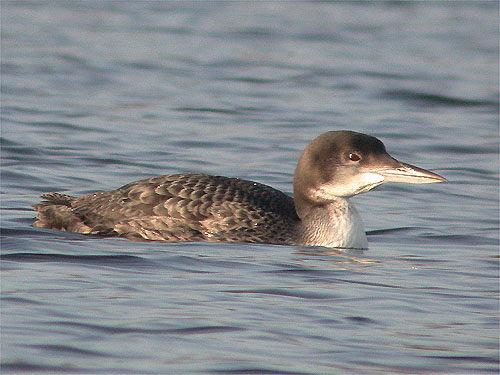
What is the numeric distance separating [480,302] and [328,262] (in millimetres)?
1345

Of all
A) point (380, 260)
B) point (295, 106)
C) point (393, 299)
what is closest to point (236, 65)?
point (295, 106)

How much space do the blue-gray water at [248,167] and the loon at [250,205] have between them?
18cm

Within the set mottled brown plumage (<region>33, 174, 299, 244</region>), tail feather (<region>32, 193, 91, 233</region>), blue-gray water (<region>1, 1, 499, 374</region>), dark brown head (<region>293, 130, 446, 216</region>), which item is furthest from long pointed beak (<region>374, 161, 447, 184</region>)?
tail feather (<region>32, 193, 91, 233</region>)

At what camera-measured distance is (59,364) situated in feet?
19.3

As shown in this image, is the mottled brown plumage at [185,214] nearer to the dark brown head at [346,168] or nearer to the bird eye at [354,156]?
the dark brown head at [346,168]

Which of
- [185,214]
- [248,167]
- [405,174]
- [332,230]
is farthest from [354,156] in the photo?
[248,167]

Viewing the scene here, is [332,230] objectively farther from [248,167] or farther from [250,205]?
[248,167]

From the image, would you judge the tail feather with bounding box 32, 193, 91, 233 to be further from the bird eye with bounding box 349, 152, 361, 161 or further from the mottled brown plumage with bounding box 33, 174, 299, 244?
the bird eye with bounding box 349, 152, 361, 161

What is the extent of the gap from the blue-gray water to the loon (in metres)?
0.18

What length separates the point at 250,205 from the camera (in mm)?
9039

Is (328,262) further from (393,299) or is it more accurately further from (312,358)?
(312,358)

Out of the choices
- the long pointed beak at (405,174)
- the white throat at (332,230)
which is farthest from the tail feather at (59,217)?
the long pointed beak at (405,174)

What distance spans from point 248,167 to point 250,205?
359 centimetres

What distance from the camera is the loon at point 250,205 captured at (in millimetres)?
8945
